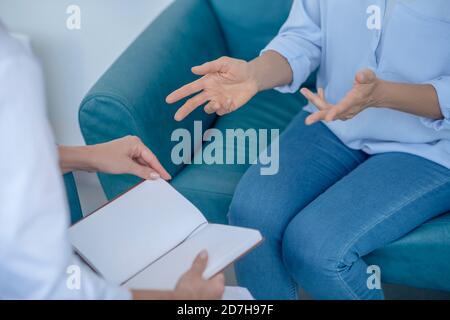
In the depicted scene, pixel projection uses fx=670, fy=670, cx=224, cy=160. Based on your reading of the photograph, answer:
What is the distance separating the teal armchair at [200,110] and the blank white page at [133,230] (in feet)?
1.17

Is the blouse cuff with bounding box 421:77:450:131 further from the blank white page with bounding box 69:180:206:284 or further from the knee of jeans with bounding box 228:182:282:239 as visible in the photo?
the blank white page with bounding box 69:180:206:284

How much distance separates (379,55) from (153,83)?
1.74 feet

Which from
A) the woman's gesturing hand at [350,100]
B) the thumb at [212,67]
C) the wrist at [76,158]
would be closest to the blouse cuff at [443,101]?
the woman's gesturing hand at [350,100]

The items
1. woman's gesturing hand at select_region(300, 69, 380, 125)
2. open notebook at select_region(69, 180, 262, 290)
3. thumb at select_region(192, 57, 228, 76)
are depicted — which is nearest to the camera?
open notebook at select_region(69, 180, 262, 290)

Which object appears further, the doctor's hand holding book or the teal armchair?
the teal armchair

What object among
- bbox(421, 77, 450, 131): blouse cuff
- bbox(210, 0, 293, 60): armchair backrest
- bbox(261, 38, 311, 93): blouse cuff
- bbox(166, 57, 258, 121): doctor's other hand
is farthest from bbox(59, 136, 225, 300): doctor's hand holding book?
bbox(210, 0, 293, 60): armchair backrest

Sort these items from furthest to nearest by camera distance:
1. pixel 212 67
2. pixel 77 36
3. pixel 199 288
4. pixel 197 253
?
pixel 77 36, pixel 212 67, pixel 197 253, pixel 199 288

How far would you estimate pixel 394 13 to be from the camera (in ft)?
4.57

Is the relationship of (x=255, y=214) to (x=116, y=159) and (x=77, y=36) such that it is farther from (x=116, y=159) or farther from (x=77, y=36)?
(x=77, y=36)

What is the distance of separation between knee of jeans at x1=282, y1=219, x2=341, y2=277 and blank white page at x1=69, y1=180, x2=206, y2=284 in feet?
0.81

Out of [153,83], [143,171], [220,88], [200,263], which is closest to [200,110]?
[153,83]

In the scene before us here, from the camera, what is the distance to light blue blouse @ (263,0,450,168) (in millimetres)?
1374

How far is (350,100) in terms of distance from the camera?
A: 4.03 ft
